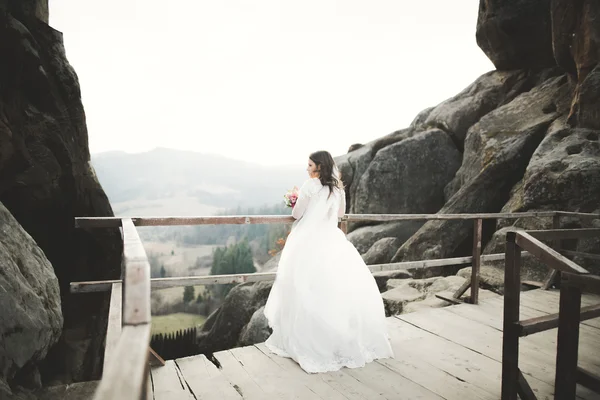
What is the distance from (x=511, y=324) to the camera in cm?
255

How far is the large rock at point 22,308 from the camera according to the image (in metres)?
2.13

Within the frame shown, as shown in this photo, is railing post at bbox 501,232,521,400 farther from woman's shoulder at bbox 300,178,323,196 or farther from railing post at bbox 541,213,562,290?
railing post at bbox 541,213,562,290

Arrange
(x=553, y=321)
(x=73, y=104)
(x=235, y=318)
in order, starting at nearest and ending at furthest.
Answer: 1. (x=553, y=321)
2. (x=73, y=104)
3. (x=235, y=318)

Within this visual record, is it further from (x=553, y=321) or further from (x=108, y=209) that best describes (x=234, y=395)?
(x=108, y=209)

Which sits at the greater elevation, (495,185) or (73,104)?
(73,104)

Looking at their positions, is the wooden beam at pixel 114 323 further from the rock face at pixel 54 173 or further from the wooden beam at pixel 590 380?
the rock face at pixel 54 173

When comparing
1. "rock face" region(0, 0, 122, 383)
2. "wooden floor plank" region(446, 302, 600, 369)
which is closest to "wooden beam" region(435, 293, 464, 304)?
"wooden floor plank" region(446, 302, 600, 369)

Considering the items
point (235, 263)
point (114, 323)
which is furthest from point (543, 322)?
point (235, 263)

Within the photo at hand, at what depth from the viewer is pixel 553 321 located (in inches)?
101

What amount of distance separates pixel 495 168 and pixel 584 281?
32.5ft

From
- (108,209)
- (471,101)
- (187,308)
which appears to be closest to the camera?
(108,209)

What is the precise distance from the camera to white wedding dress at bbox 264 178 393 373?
135 inches

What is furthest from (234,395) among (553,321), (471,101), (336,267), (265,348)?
(471,101)

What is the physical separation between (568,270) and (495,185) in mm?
9899
